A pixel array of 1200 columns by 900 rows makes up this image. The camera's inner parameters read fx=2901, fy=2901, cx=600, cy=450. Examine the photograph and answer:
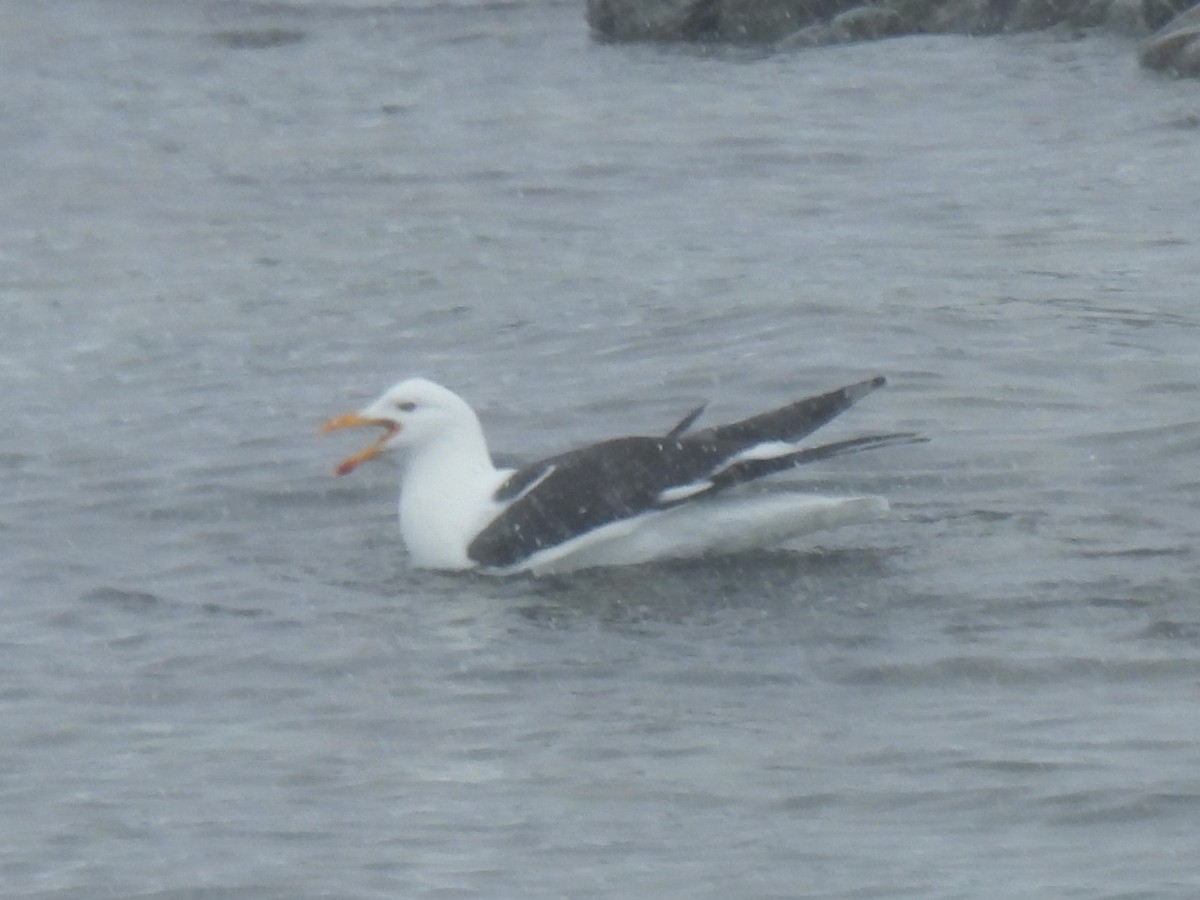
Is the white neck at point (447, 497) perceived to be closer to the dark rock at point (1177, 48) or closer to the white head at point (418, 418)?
the white head at point (418, 418)

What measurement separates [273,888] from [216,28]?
1780cm

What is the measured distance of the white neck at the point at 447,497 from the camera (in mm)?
10680

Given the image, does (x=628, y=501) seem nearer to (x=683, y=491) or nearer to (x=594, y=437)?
(x=683, y=491)

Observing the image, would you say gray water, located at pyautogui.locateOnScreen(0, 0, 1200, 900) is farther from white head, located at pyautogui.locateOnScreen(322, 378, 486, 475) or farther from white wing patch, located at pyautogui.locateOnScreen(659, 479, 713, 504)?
white head, located at pyautogui.locateOnScreen(322, 378, 486, 475)

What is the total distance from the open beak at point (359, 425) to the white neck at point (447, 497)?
0.12 meters

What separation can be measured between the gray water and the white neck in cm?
14

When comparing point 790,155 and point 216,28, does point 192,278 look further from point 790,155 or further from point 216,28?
point 216,28

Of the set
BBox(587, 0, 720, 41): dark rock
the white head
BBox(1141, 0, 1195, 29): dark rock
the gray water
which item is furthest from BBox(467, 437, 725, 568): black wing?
BBox(587, 0, 720, 41): dark rock

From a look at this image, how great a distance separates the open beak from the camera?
10.8 meters

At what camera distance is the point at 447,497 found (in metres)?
10.8

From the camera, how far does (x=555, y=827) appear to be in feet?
25.6

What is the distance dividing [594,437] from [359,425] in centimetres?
187

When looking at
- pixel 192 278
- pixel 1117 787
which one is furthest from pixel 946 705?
pixel 192 278

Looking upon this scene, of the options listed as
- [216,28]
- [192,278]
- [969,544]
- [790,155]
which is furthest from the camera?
[216,28]
